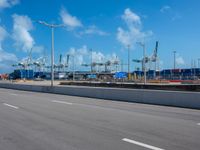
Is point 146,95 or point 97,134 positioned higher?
point 146,95

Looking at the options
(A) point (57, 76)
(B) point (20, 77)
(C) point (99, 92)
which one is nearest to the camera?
(C) point (99, 92)

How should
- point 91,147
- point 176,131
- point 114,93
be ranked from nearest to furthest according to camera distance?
point 91,147, point 176,131, point 114,93

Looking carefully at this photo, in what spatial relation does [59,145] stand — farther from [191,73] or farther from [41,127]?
[191,73]

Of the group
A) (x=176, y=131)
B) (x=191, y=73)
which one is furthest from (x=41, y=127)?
(x=191, y=73)

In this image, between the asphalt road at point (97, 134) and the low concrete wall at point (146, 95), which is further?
the low concrete wall at point (146, 95)

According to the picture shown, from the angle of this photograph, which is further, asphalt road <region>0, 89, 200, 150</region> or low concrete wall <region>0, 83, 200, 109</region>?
low concrete wall <region>0, 83, 200, 109</region>

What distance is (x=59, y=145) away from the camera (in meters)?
7.58

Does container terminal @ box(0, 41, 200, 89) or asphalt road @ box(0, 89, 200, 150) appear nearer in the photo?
asphalt road @ box(0, 89, 200, 150)

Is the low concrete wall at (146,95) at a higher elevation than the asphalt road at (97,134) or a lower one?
higher

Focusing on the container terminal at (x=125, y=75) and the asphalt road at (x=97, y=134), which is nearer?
the asphalt road at (x=97, y=134)

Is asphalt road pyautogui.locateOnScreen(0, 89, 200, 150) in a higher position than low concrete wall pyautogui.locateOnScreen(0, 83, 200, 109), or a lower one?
lower

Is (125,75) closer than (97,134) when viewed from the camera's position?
No

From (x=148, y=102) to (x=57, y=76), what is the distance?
11186 centimetres

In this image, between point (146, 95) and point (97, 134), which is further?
point (146, 95)
